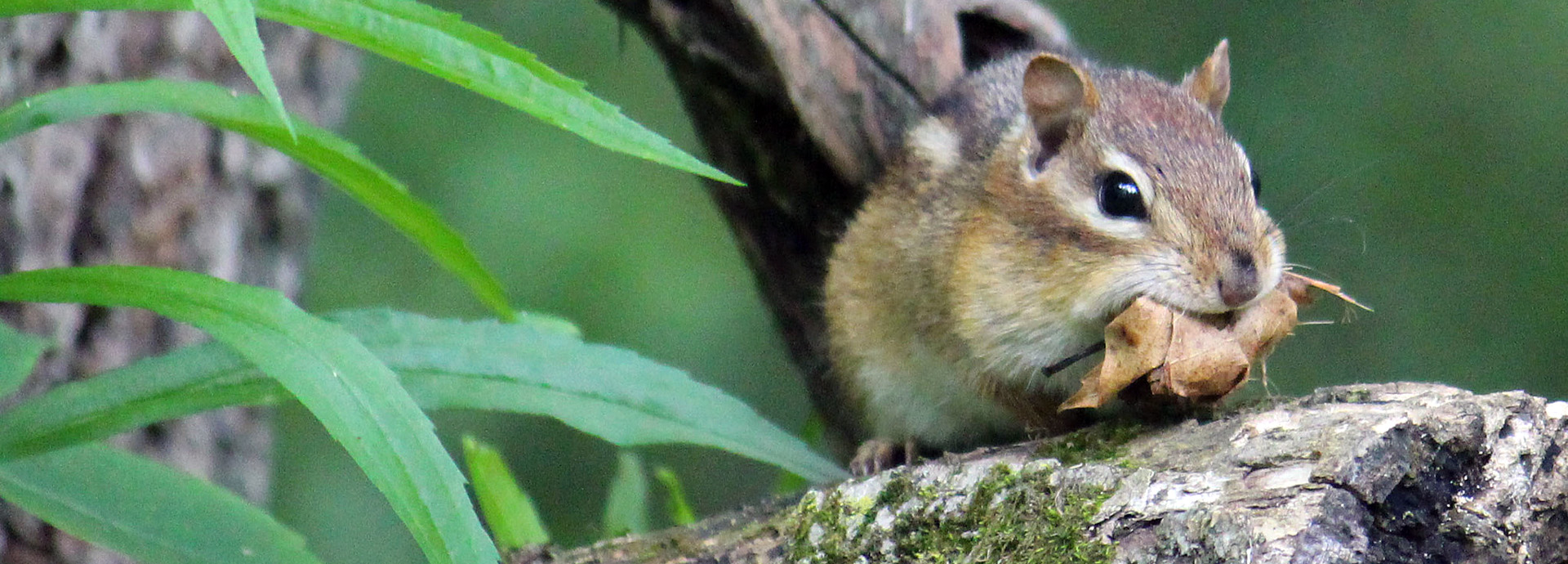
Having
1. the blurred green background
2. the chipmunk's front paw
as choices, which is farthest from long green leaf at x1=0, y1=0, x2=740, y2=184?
the blurred green background

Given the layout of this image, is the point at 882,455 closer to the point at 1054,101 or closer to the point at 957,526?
the point at 1054,101

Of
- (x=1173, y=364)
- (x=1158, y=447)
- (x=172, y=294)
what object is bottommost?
(x=1158, y=447)

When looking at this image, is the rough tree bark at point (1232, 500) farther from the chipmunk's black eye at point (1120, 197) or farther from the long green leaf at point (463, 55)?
the long green leaf at point (463, 55)

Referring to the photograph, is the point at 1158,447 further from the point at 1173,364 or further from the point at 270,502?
the point at 270,502

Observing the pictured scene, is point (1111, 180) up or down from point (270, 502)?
down

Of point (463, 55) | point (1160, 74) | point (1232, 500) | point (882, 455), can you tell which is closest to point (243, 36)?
point (463, 55)

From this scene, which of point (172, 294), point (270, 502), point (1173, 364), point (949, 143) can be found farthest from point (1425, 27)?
point (270, 502)
